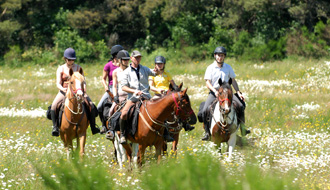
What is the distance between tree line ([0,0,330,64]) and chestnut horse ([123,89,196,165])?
26.3m

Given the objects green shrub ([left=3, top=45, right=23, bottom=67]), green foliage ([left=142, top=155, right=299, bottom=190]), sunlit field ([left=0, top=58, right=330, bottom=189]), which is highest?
green foliage ([left=142, top=155, right=299, bottom=190])

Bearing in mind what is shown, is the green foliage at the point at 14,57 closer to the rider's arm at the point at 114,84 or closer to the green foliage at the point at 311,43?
the green foliage at the point at 311,43

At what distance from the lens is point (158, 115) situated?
8914 mm

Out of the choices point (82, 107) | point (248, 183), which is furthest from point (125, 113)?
point (248, 183)

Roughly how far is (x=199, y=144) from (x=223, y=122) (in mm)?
1320

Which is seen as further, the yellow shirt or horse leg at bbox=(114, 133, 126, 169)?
the yellow shirt

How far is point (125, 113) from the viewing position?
30.6 ft

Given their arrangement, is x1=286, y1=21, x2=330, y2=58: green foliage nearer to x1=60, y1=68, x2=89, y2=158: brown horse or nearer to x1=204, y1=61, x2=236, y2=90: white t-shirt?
x1=204, y1=61, x2=236, y2=90: white t-shirt

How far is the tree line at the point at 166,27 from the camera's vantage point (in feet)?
117

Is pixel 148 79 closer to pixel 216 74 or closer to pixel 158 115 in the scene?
pixel 216 74

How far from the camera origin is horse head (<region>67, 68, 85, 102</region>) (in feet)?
32.4

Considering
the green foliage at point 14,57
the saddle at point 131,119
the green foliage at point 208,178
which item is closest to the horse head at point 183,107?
the saddle at point 131,119

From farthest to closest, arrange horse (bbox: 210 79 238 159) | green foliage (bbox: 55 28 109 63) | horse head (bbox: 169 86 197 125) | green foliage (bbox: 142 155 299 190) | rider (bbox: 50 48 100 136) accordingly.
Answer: green foliage (bbox: 55 28 109 63) → rider (bbox: 50 48 100 136) → horse (bbox: 210 79 238 159) → horse head (bbox: 169 86 197 125) → green foliage (bbox: 142 155 299 190)

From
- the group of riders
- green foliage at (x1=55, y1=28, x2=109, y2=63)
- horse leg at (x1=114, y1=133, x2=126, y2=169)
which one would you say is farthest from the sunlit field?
green foliage at (x1=55, y1=28, x2=109, y2=63)
